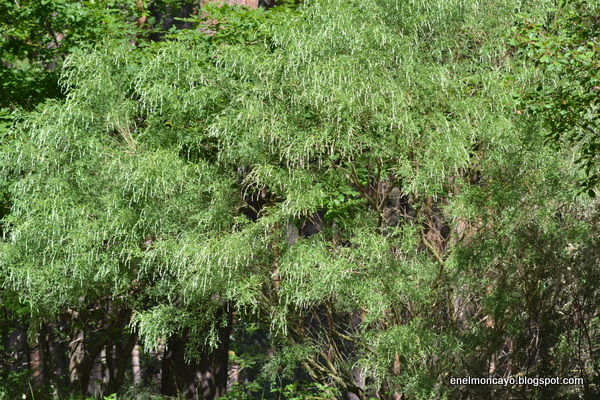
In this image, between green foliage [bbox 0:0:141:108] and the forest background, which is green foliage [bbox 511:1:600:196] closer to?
the forest background

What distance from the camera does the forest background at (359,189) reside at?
25.5ft

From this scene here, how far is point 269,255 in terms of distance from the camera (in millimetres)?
8781

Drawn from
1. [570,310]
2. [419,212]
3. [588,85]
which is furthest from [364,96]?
[570,310]

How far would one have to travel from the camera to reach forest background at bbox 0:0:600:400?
7770mm

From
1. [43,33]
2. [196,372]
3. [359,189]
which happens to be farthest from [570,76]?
[43,33]

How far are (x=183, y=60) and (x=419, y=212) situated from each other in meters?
3.25

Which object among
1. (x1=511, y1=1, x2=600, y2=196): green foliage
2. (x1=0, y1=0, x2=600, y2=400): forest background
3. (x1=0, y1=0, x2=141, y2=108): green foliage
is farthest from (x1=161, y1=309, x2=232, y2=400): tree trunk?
(x1=511, y1=1, x2=600, y2=196): green foliage

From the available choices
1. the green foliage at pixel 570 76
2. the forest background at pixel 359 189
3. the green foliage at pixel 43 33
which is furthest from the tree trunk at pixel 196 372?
the green foliage at pixel 570 76

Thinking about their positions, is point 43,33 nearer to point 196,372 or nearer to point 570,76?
point 196,372

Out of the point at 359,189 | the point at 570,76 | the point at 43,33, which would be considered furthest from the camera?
the point at 43,33

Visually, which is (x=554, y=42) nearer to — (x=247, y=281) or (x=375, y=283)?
(x=375, y=283)

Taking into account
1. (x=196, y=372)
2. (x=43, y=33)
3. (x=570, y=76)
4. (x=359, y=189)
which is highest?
(x=570, y=76)

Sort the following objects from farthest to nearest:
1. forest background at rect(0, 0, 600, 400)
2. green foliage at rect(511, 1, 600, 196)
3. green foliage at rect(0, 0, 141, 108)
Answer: green foliage at rect(0, 0, 141, 108) < forest background at rect(0, 0, 600, 400) < green foliage at rect(511, 1, 600, 196)

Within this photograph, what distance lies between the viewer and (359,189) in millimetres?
8742
